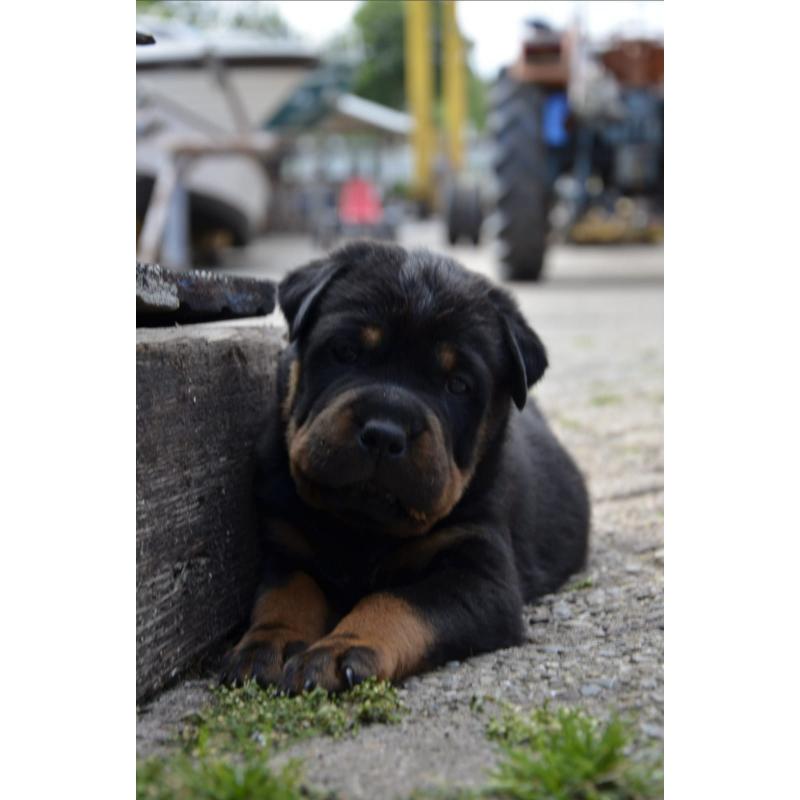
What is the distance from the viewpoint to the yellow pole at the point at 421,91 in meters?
28.1

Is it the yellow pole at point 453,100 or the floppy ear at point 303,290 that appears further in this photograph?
the yellow pole at point 453,100

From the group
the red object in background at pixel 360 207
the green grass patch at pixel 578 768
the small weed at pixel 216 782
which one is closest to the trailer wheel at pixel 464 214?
the red object in background at pixel 360 207

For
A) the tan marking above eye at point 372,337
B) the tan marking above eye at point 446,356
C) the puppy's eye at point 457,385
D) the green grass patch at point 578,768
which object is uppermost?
the tan marking above eye at point 372,337

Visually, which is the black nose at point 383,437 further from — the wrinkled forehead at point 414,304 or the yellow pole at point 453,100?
the yellow pole at point 453,100

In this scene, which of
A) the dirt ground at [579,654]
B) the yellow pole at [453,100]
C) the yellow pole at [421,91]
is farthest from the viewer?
the yellow pole at [453,100]

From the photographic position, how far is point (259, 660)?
Result: 8.03 ft

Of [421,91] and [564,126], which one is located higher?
[421,91]

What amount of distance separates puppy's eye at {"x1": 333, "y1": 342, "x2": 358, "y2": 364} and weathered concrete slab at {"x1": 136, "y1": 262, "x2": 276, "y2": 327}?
0.39m

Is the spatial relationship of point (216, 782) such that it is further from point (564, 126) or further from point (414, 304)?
point (564, 126)

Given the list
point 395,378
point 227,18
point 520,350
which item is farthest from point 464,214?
point 395,378

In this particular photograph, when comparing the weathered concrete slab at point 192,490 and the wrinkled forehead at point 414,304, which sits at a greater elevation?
the wrinkled forehead at point 414,304

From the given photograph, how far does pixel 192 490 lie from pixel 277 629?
37 cm

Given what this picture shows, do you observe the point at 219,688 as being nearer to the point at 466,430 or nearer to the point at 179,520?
the point at 179,520

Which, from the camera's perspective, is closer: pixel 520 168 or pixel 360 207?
pixel 520 168
